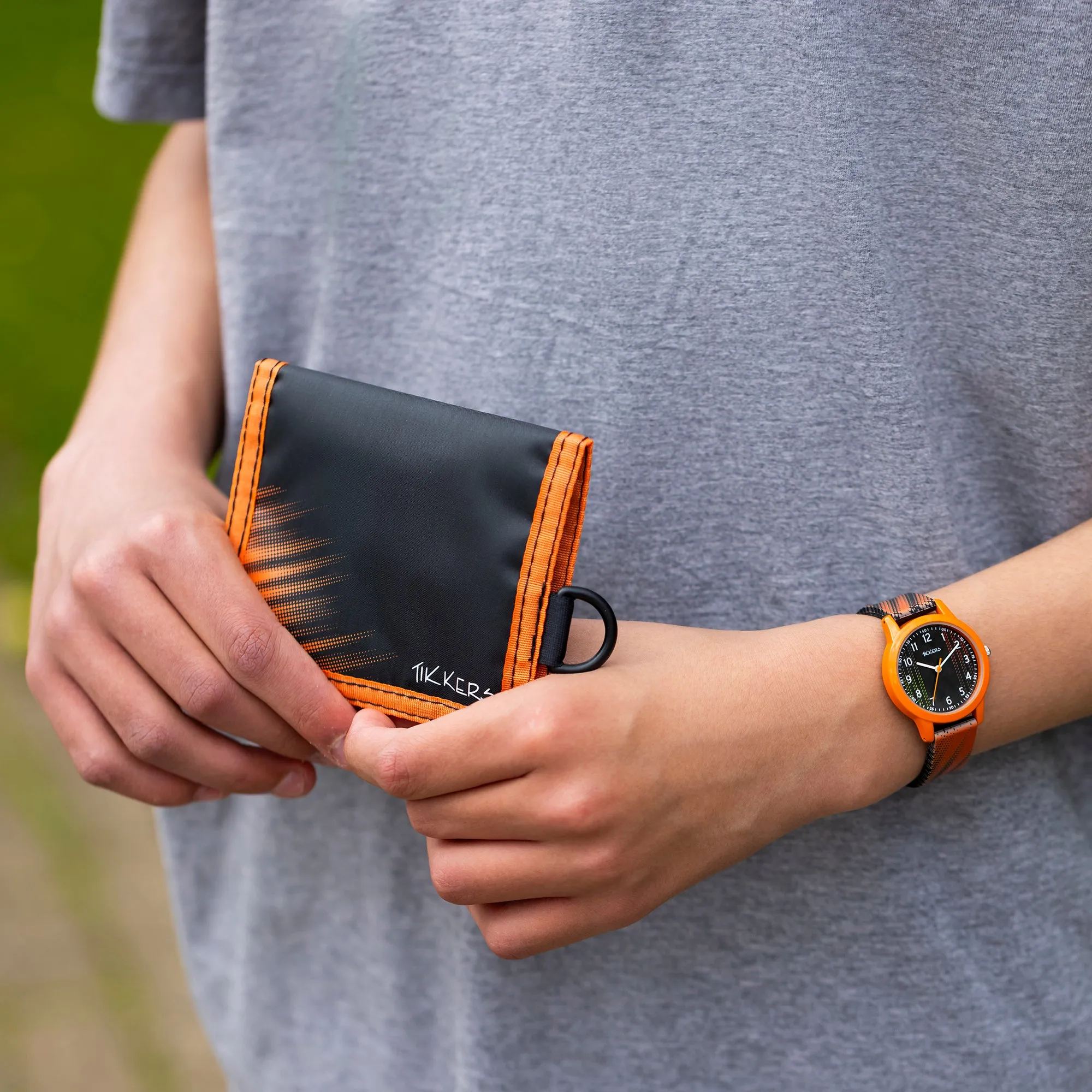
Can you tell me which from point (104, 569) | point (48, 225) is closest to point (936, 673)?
point (104, 569)

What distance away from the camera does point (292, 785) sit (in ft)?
3.74

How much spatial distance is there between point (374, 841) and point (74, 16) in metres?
7.90

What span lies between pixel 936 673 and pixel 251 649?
0.63m

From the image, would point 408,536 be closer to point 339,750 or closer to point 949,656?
point 339,750

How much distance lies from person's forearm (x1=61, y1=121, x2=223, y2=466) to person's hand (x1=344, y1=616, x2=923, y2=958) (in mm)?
549

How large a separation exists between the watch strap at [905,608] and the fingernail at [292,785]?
0.61m

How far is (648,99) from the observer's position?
1.04 meters

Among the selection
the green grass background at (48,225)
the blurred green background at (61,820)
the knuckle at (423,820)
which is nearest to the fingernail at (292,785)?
the knuckle at (423,820)

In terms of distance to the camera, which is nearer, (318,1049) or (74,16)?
(318,1049)

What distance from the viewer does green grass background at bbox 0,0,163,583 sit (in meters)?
4.77

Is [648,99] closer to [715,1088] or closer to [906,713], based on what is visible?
[906,713]

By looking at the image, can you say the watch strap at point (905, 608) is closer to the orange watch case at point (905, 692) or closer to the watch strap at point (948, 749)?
the orange watch case at point (905, 692)

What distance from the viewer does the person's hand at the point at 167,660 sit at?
3.30 feet

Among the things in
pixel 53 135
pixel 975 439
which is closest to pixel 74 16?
pixel 53 135
